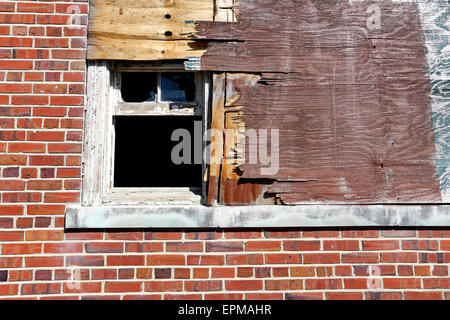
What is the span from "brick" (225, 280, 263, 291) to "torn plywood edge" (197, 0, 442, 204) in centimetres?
62

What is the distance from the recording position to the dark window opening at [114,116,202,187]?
9.49ft

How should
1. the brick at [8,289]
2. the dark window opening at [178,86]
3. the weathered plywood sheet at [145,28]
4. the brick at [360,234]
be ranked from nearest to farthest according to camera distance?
the brick at [8,289]
the brick at [360,234]
the weathered plywood sheet at [145,28]
the dark window opening at [178,86]

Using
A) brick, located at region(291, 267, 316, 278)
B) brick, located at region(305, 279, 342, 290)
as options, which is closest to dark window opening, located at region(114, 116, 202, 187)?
brick, located at region(291, 267, 316, 278)

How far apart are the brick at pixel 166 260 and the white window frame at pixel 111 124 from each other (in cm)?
38

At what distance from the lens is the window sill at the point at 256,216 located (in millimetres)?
2539

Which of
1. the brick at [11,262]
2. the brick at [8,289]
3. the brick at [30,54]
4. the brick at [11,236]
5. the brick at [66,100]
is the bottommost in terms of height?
the brick at [8,289]

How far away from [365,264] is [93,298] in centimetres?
190

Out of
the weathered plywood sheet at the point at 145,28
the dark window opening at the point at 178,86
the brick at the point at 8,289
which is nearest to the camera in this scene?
the brick at the point at 8,289

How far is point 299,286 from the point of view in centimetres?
256

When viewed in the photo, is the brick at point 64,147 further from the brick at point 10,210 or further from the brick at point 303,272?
the brick at point 303,272

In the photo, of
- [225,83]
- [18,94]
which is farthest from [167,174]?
[18,94]

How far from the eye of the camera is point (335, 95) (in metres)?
2.72

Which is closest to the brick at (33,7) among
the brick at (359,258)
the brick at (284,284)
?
the brick at (284,284)

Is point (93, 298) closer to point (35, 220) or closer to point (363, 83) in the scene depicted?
point (35, 220)
